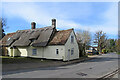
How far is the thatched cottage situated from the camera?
19.2m

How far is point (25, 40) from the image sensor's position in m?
23.9

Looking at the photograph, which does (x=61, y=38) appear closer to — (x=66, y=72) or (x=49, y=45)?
(x=49, y=45)

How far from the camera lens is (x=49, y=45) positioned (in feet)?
65.9

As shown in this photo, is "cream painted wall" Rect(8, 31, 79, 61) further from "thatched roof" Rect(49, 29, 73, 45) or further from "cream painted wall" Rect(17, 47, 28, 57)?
"thatched roof" Rect(49, 29, 73, 45)

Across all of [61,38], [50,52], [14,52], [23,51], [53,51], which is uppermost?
[61,38]

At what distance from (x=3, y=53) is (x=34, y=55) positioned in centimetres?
1048

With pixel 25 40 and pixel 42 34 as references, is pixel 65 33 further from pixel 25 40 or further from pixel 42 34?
pixel 25 40

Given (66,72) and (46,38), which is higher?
(46,38)

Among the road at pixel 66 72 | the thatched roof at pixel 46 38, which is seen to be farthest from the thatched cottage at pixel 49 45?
the road at pixel 66 72

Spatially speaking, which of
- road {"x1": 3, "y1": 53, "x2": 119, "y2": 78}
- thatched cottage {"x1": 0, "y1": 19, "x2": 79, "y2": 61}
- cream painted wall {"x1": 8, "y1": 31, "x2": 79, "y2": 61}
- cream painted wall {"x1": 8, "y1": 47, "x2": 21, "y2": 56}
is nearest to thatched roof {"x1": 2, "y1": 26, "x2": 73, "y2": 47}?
thatched cottage {"x1": 0, "y1": 19, "x2": 79, "y2": 61}

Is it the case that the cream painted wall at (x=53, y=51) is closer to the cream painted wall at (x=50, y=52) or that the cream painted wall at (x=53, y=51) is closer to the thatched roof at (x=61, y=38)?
the cream painted wall at (x=50, y=52)

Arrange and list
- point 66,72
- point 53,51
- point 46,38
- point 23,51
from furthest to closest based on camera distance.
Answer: point 23,51, point 46,38, point 53,51, point 66,72

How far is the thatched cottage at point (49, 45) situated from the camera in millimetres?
19156

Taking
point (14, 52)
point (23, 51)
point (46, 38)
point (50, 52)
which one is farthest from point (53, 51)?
point (14, 52)
